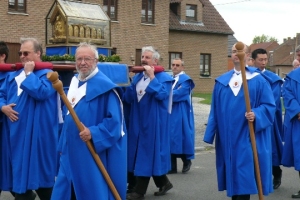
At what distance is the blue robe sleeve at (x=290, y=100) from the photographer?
8156 mm

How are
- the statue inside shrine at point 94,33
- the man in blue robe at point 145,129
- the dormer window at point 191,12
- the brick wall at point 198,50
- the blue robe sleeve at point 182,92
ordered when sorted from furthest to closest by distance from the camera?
the dormer window at point 191,12 < the brick wall at point 198,50 < the blue robe sleeve at point 182,92 < the statue inside shrine at point 94,33 < the man in blue robe at point 145,129

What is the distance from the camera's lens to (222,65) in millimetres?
39344

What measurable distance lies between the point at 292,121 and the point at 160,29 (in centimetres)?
2579

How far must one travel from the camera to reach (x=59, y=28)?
8.80 meters

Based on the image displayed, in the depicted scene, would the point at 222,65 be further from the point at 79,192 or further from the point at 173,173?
the point at 79,192

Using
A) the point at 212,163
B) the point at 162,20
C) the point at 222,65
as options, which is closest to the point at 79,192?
the point at 212,163

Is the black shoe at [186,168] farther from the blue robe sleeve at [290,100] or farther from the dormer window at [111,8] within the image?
the dormer window at [111,8]

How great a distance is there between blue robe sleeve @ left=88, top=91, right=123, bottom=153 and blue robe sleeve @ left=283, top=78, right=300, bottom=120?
3679 millimetres

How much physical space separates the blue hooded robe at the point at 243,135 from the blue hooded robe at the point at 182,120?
3.34 metres

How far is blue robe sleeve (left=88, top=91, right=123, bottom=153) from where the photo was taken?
16.4 ft

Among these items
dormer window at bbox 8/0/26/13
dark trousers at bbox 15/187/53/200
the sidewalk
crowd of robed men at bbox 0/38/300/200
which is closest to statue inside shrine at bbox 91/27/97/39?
crowd of robed men at bbox 0/38/300/200

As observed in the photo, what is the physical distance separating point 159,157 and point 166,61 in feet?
88.4

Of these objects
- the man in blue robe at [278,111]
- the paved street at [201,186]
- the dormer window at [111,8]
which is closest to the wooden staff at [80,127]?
the paved street at [201,186]

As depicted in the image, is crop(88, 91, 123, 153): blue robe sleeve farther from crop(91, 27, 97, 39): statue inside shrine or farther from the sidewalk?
the sidewalk
